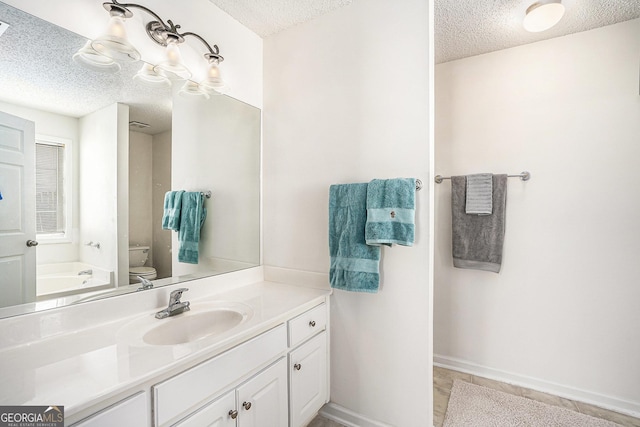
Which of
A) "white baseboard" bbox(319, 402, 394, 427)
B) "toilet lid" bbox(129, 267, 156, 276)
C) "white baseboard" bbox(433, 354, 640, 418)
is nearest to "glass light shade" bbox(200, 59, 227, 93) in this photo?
"toilet lid" bbox(129, 267, 156, 276)

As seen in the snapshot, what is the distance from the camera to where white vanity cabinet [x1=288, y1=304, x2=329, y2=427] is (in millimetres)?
1364

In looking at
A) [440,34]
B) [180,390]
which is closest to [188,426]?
[180,390]

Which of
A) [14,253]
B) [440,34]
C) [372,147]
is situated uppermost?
[440,34]

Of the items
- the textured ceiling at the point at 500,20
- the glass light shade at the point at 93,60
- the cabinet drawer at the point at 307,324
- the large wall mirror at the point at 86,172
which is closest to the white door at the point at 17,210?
the large wall mirror at the point at 86,172

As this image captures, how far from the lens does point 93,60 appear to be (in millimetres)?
1162

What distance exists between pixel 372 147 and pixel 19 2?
1.51 m

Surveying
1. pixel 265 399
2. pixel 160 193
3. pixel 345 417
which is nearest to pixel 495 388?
pixel 345 417

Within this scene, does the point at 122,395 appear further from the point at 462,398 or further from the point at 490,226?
the point at 490,226

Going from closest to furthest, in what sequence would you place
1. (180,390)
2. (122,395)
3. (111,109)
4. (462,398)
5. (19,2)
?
(122,395)
(180,390)
(19,2)
(111,109)
(462,398)

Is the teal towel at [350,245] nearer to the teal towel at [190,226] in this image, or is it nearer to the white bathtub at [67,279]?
the teal towel at [190,226]

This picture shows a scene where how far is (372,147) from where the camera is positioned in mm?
1594

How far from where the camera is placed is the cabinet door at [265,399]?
1.09 metres

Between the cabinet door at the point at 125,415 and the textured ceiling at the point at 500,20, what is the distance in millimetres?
2250

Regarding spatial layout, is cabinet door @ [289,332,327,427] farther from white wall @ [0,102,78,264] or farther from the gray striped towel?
the gray striped towel
